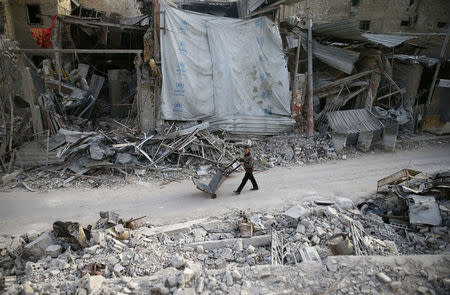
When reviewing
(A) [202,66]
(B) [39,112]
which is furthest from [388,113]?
(B) [39,112]

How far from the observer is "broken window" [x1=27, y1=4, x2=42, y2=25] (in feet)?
58.7

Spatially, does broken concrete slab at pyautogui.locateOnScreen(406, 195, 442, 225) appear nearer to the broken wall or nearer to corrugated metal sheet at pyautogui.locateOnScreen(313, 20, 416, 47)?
corrugated metal sheet at pyautogui.locateOnScreen(313, 20, 416, 47)

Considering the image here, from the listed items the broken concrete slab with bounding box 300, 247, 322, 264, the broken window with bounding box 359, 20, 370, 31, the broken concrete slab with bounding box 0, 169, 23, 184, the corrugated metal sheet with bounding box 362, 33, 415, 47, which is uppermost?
the broken window with bounding box 359, 20, 370, 31

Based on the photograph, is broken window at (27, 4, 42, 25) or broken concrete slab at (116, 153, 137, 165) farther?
broken window at (27, 4, 42, 25)

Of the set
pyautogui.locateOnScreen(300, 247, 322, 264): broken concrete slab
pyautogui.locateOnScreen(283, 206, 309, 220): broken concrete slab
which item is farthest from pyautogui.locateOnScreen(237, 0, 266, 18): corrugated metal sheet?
pyautogui.locateOnScreen(300, 247, 322, 264): broken concrete slab

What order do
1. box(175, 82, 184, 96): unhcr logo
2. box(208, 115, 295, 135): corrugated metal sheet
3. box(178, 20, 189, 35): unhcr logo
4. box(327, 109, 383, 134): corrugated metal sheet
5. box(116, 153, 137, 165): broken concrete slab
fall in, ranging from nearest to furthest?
box(116, 153, 137, 165): broken concrete slab, box(178, 20, 189, 35): unhcr logo, box(175, 82, 184, 96): unhcr logo, box(327, 109, 383, 134): corrugated metal sheet, box(208, 115, 295, 135): corrugated metal sheet

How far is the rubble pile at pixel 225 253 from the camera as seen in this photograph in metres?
5.08

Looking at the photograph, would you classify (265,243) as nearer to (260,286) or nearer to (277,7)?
(260,286)

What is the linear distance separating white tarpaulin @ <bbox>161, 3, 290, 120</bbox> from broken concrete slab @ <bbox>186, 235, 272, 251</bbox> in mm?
6801

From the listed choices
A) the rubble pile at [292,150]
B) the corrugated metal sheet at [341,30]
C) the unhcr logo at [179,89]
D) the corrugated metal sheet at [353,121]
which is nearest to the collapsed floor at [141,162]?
the rubble pile at [292,150]

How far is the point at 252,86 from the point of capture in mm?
13055

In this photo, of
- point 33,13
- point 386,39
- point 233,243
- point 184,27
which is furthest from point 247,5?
point 33,13

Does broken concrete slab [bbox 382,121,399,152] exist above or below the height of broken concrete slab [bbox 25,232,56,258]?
above

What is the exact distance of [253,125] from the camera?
42.8 feet
